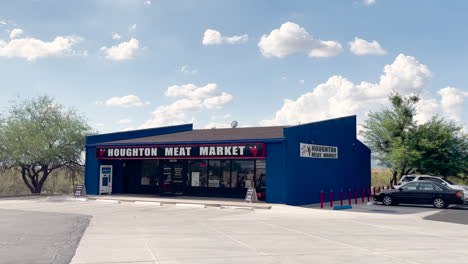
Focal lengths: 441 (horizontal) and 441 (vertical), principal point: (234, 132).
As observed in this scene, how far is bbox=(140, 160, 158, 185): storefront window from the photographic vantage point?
29.9 m

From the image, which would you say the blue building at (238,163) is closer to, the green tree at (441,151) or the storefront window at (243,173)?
the storefront window at (243,173)

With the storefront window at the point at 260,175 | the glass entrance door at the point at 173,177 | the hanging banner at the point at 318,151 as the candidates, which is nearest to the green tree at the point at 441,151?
the hanging banner at the point at 318,151

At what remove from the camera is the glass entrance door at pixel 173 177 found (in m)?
28.2

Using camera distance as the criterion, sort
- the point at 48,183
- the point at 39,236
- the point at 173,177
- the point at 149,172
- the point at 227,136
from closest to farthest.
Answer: the point at 39,236 < the point at 227,136 < the point at 173,177 < the point at 149,172 < the point at 48,183

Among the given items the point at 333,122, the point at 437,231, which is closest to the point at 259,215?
the point at 437,231

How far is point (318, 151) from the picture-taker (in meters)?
26.2

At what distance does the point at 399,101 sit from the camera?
37875 mm

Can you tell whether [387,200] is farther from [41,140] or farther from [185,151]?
[41,140]

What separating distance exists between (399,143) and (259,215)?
19810mm

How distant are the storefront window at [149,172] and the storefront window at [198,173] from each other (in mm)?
3148

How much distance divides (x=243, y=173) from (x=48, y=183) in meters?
20.6

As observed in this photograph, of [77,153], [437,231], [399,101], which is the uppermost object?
[399,101]

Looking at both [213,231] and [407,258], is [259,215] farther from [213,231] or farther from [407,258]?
[407,258]

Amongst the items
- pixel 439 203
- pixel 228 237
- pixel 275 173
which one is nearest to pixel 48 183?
pixel 275 173
